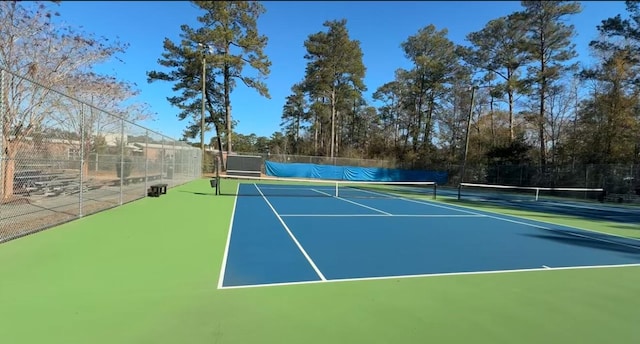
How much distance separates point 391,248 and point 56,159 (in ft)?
23.2

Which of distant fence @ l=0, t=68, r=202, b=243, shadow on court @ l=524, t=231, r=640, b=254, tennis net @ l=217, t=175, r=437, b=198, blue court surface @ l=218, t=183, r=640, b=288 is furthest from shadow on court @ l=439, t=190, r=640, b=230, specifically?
distant fence @ l=0, t=68, r=202, b=243

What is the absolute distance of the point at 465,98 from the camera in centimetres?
4672

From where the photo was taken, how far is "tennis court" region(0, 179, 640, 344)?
3.36 meters

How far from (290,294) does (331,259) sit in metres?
1.75

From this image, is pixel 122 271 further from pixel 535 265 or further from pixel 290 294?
pixel 535 265

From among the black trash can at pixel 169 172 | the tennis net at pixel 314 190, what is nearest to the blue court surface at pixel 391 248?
the tennis net at pixel 314 190

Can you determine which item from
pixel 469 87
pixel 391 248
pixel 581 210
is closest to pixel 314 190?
pixel 581 210

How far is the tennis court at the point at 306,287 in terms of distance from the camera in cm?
336

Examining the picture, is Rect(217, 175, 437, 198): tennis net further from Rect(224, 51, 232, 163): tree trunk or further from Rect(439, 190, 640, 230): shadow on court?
Rect(224, 51, 232, 163): tree trunk

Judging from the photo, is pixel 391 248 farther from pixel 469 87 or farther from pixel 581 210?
pixel 469 87

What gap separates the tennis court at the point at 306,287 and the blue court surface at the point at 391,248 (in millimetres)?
45

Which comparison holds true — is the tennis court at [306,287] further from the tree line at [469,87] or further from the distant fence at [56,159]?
the tree line at [469,87]

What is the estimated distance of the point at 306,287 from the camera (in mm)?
4559

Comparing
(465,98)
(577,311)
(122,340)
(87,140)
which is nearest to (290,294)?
(122,340)
